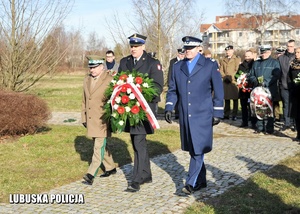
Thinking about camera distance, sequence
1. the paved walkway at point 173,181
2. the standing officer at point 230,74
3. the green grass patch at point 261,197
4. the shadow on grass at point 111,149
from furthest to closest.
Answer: the standing officer at point 230,74 < the shadow on grass at point 111,149 < the paved walkway at point 173,181 < the green grass patch at point 261,197

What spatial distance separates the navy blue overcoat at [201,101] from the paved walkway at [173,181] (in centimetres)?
77

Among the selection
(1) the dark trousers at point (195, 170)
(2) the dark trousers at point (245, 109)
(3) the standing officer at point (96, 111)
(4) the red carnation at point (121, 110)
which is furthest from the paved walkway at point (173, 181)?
(2) the dark trousers at point (245, 109)

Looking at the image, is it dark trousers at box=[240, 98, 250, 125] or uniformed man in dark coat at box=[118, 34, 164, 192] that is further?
dark trousers at box=[240, 98, 250, 125]

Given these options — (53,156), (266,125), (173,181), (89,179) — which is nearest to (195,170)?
(173,181)

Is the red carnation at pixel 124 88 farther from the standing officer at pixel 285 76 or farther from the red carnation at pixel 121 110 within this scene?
the standing officer at pixel 285 76

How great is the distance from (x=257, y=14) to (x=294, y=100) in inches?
1211

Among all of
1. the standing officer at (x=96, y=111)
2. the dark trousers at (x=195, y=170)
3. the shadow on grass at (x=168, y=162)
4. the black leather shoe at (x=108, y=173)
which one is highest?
the standing officer at (x=96, y=111)

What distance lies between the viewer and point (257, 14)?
39625mm

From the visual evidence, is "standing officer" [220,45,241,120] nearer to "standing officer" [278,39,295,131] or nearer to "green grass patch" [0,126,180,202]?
"standing officer" [278,39,295,131]

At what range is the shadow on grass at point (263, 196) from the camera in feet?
18.8

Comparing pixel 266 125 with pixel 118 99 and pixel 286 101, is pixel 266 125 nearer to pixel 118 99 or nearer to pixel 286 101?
pixel 286 101

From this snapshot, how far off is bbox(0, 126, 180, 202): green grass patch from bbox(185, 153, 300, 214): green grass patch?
249cm

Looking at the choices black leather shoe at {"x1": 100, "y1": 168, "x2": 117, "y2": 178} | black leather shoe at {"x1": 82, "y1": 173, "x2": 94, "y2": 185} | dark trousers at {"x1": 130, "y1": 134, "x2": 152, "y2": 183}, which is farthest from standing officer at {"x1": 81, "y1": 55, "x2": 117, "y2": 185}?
dark trousers at {"x1": 130, "y1": 134, "x2": 152, "y2": 183}

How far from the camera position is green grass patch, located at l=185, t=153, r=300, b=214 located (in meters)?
5.69
